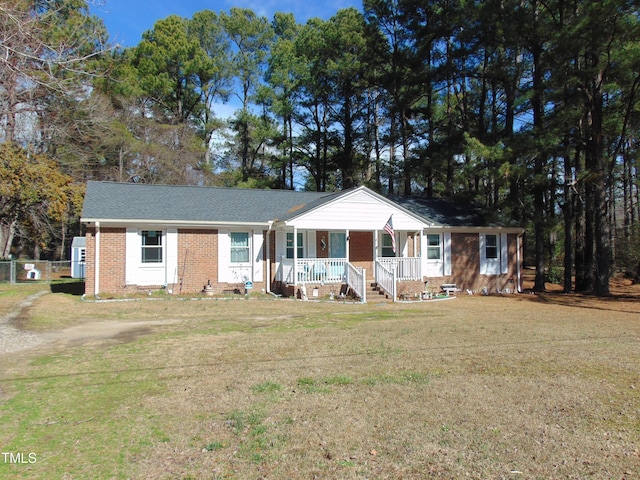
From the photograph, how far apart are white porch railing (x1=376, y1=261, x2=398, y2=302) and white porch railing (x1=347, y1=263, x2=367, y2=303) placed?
98 cm

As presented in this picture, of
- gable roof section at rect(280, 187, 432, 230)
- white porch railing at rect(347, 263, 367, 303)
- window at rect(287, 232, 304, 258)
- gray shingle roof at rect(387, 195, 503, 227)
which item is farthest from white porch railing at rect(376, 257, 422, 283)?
window at rect(287, 232, 304, 258)

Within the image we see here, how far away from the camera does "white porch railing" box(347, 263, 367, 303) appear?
50.4ft

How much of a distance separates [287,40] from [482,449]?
41.4 meters

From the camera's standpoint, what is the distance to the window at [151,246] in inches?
630

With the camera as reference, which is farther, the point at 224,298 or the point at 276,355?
the point at 224,298

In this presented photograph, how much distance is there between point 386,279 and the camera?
1661cm

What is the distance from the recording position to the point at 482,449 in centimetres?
388

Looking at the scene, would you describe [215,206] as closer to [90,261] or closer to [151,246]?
[151,246]

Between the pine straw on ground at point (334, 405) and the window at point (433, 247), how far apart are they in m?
10.3

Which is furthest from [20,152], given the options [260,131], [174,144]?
[260,131]

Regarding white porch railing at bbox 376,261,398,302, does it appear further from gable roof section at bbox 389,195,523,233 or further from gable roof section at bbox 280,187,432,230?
gable roof section at bbox 389,195,523,233

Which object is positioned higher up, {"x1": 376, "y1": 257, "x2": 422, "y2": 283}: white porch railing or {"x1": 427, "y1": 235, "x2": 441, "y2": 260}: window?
{"x1": 427, "y1": 235, "x2": 441, "y2": 260}: window

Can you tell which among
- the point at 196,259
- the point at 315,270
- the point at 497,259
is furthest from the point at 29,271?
the point at 497,259

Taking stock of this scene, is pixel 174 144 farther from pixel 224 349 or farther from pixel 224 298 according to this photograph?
pixel 224 349
